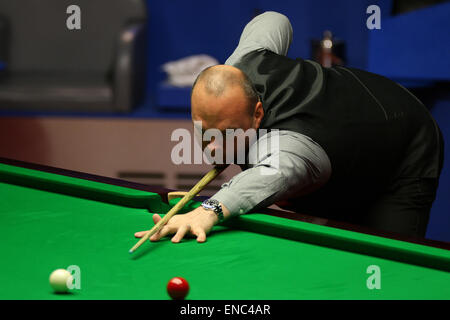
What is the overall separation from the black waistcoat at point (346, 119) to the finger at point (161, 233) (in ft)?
1.52

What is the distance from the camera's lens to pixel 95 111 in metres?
4.36

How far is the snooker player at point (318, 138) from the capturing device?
5.43 feet

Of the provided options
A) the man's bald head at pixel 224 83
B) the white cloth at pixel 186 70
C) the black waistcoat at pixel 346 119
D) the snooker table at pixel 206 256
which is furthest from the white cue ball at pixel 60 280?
the white cloth at pixel 186 70

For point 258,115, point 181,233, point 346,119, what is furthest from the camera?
point 346,119

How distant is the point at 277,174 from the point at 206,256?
335mm

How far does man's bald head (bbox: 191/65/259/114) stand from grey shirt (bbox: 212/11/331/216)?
0.13 meters

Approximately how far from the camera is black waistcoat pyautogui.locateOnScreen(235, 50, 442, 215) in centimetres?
186

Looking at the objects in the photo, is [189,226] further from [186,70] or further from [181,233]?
[186,70]

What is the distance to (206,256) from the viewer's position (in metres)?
1.41

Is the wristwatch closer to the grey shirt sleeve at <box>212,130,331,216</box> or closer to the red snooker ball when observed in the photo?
the grey shirt sleeve at <box>212,130,331,216</box>

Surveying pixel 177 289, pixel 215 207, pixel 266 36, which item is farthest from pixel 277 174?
pixel 266 36

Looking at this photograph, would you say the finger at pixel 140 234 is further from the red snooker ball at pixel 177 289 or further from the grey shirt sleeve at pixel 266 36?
the grey shirt sleeve at pixel 266 36

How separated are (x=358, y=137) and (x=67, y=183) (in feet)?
2.85

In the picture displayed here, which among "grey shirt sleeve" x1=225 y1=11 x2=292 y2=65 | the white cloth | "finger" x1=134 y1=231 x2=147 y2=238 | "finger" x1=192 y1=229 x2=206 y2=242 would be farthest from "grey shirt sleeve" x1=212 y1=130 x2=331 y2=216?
the white cloth
